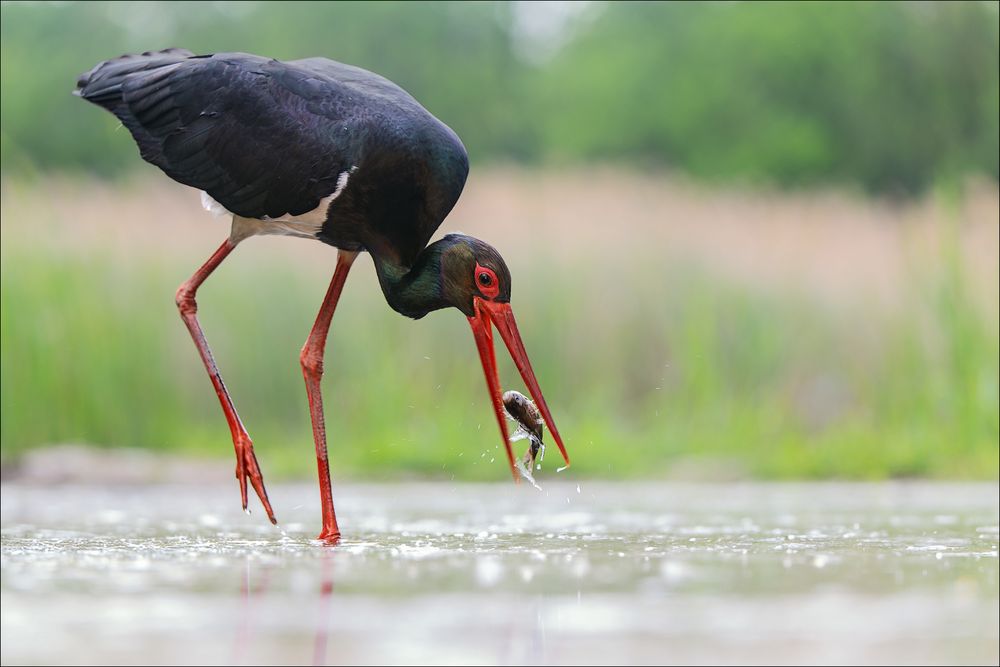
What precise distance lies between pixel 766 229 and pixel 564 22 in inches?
1089

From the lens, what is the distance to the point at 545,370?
905 cm

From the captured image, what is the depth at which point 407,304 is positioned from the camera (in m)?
5.46

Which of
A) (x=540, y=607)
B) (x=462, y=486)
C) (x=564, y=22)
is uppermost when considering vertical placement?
(x=564, y=22)

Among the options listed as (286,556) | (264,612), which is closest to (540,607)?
(264,612)

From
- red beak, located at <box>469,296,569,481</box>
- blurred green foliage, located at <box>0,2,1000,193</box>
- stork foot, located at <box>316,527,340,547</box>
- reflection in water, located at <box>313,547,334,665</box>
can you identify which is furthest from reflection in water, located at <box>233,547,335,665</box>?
blurred green foliage, located at <box>0,2,1000,193</box>

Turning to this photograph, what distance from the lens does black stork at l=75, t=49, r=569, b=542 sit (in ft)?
17.2

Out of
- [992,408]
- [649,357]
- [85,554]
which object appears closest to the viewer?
[85,554]

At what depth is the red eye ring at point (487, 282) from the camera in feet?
16.9

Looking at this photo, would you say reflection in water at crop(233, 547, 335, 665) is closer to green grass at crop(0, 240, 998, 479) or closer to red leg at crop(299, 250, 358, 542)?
red leg at crop(299, 250, 358, 542)

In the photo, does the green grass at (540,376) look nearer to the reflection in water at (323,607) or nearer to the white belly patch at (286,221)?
the white belly patch at (286,221)

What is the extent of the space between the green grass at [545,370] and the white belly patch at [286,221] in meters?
2.53

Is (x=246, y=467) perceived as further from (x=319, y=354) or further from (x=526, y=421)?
(x=526, y=421)

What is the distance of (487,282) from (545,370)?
3901 millimetres

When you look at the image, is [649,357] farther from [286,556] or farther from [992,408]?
[286,556]
